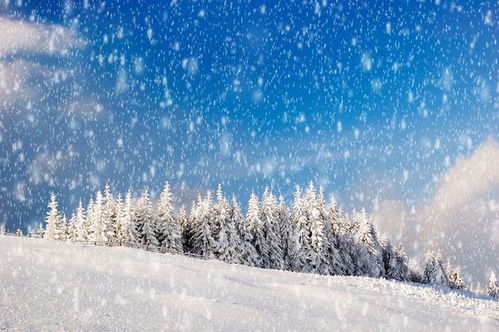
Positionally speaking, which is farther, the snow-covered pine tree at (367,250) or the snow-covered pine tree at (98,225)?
the snow-covered pine tree at (367,250)

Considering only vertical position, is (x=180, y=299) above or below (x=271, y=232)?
below

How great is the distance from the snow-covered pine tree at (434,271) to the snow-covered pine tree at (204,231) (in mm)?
57350

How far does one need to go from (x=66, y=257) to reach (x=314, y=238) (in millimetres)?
39156

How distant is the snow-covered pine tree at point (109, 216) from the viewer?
62.3m

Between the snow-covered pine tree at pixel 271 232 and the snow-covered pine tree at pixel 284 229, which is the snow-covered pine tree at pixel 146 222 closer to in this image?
the snow-covered pine tree at pixel 271 232

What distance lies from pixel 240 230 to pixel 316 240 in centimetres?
1007

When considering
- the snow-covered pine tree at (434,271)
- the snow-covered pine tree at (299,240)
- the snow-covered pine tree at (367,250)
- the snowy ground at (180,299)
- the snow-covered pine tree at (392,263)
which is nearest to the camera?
the snowy ground at (180,299)

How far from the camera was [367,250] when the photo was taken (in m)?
76.5

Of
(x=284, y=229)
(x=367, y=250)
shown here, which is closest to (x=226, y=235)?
(x=284, y=229)

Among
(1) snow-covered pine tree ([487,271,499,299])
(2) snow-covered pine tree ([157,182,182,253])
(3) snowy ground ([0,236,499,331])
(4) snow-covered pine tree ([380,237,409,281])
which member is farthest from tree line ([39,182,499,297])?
(1) snow-covered pine tree ([487,271,499,299])

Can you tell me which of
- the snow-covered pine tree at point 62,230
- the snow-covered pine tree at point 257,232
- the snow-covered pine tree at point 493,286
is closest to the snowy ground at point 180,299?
the snow-covered pine tree at point 257,232

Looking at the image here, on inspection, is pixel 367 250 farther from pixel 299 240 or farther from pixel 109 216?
pixel 109 216

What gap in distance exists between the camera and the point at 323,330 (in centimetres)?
2059

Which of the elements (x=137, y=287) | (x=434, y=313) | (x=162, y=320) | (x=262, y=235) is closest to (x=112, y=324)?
(x=162, y=320)
